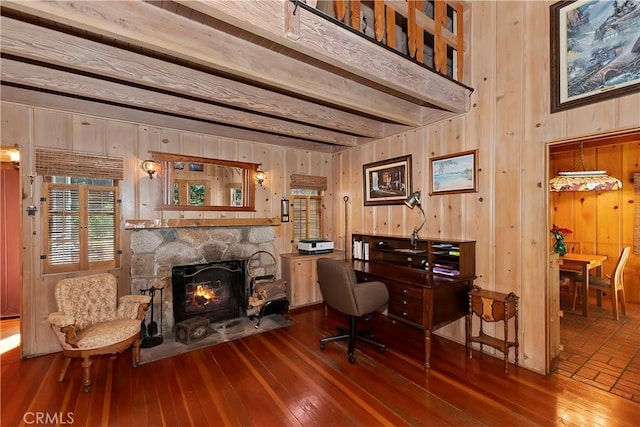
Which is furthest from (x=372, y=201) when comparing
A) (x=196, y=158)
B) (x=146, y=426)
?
(x=146, y=426)

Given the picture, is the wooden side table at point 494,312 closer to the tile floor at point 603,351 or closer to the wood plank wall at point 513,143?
the wood plank wall at point 513,143

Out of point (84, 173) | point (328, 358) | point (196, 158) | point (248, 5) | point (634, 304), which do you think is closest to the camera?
point (248, 5)

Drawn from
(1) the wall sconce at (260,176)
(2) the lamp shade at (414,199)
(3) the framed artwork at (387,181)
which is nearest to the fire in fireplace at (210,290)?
(1) the wall sconce at (260,176)

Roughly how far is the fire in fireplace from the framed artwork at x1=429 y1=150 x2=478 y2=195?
2888 millimetres

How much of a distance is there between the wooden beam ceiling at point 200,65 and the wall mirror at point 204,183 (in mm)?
624

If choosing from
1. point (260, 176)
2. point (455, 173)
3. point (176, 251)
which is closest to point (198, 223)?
point (176, 251)

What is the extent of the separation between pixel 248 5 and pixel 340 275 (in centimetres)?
225

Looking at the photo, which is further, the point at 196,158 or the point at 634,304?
the point at 634,304

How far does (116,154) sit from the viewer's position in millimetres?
3357

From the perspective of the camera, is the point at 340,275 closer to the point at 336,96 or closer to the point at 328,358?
the point at 328,358

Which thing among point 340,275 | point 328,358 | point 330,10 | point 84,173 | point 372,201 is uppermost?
point 330,10

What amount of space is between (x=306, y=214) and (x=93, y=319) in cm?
311

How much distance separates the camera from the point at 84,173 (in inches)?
123

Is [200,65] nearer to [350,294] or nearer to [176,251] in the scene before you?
[176,251]
